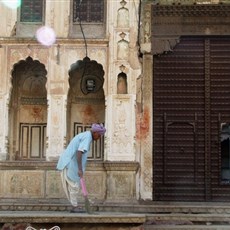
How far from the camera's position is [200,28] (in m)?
13.8

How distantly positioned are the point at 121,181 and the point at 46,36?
378 centimetres

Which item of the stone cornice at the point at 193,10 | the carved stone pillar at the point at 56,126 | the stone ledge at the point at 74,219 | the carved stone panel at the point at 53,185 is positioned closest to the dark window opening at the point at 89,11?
the stone cornice at the point at 193,10

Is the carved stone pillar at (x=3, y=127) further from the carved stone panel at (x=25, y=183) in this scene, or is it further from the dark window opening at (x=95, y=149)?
the dark window opening at (x=95, y=149)

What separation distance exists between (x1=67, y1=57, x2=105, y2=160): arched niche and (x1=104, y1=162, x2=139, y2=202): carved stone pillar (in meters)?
1.38

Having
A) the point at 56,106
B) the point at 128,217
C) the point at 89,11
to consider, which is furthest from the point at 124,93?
the point at 128,217

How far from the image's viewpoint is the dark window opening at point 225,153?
1364 centimetres

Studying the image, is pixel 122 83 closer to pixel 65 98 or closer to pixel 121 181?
pixel 65 98

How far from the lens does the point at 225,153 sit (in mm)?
13820

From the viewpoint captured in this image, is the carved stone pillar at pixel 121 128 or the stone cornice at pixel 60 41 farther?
the stone cornice at pixel 60 41

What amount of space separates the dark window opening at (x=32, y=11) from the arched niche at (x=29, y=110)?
3.52 feet

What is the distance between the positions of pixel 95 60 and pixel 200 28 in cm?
253

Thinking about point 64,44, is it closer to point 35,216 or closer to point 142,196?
point 142,196

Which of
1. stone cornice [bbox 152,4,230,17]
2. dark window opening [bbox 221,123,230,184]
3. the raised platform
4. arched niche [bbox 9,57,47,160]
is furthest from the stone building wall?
dark window opening [bbox 221,123,230,184]

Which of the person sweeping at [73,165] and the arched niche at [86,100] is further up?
the arched niche at [86,100]
